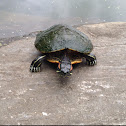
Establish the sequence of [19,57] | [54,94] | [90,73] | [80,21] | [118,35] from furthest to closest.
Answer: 1. [80,21]
2. [118,35]
3. [19,57]
4. [90,73]
5. [54,94]

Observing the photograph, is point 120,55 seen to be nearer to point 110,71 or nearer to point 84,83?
point 110,71

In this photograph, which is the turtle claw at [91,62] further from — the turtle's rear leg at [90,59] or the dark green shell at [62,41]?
the dark green shell at [62,41]

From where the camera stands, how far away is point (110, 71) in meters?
2.96

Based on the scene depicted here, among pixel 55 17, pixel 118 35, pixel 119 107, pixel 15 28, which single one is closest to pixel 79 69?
pixel 119 107

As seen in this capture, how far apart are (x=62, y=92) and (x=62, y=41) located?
2.93 feet

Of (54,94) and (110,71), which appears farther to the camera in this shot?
(110,71)

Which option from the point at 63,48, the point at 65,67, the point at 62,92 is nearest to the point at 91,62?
the point at 63,48

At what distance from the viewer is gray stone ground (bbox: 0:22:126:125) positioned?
2031mm

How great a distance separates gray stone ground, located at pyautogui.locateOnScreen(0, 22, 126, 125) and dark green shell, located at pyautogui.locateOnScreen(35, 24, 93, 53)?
0.36m

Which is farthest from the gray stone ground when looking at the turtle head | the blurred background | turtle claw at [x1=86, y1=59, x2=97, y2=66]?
the blurred background

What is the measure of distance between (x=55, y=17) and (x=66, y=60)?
13.7 feet

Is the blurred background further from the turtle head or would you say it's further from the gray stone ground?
the turtle head

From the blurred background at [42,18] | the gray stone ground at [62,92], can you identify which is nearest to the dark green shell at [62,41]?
the gray stone ground at [62,92]

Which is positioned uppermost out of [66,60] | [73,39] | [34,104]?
[73,39]
